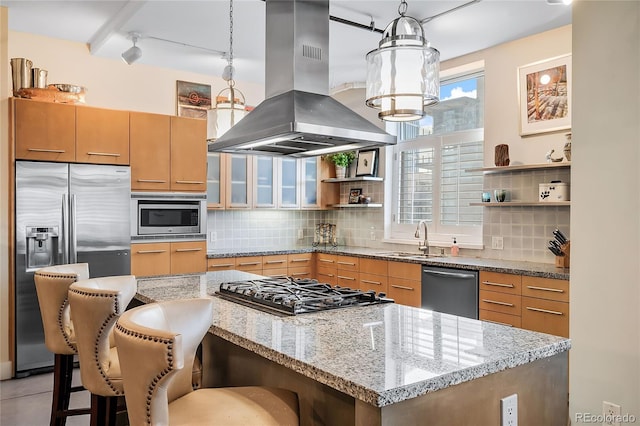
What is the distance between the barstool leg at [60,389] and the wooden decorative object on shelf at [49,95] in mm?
2502

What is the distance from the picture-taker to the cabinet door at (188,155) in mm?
4695

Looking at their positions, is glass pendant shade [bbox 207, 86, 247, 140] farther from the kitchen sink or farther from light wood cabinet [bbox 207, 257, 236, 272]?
the kitchen sink

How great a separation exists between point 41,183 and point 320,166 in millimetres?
3101

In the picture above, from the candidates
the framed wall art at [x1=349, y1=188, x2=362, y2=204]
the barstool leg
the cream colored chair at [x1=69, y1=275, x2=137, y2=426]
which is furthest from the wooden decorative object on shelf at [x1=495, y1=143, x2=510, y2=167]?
the barstool leg

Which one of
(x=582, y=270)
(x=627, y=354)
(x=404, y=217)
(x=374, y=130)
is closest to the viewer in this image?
(x=627, y=354)

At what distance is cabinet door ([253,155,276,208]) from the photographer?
18.2ft

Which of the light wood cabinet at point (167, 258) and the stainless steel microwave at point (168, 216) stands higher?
the stainless steel microwave at point (168, 216)

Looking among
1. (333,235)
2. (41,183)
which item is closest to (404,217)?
(333,235)

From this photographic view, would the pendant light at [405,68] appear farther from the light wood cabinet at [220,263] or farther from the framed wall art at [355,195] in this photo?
the framed wall art at [355,195]

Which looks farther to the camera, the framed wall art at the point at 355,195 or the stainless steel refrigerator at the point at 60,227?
the framed wall art at the point at 355,195

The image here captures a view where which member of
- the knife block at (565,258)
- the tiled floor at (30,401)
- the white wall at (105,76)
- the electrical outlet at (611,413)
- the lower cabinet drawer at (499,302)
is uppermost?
the white wall at (105,76)

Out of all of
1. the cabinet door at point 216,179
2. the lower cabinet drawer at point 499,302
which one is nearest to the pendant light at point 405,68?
the lower cabinet drawer at point 499,302

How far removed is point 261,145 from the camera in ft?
8.84

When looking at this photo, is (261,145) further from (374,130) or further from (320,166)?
(320,166)
